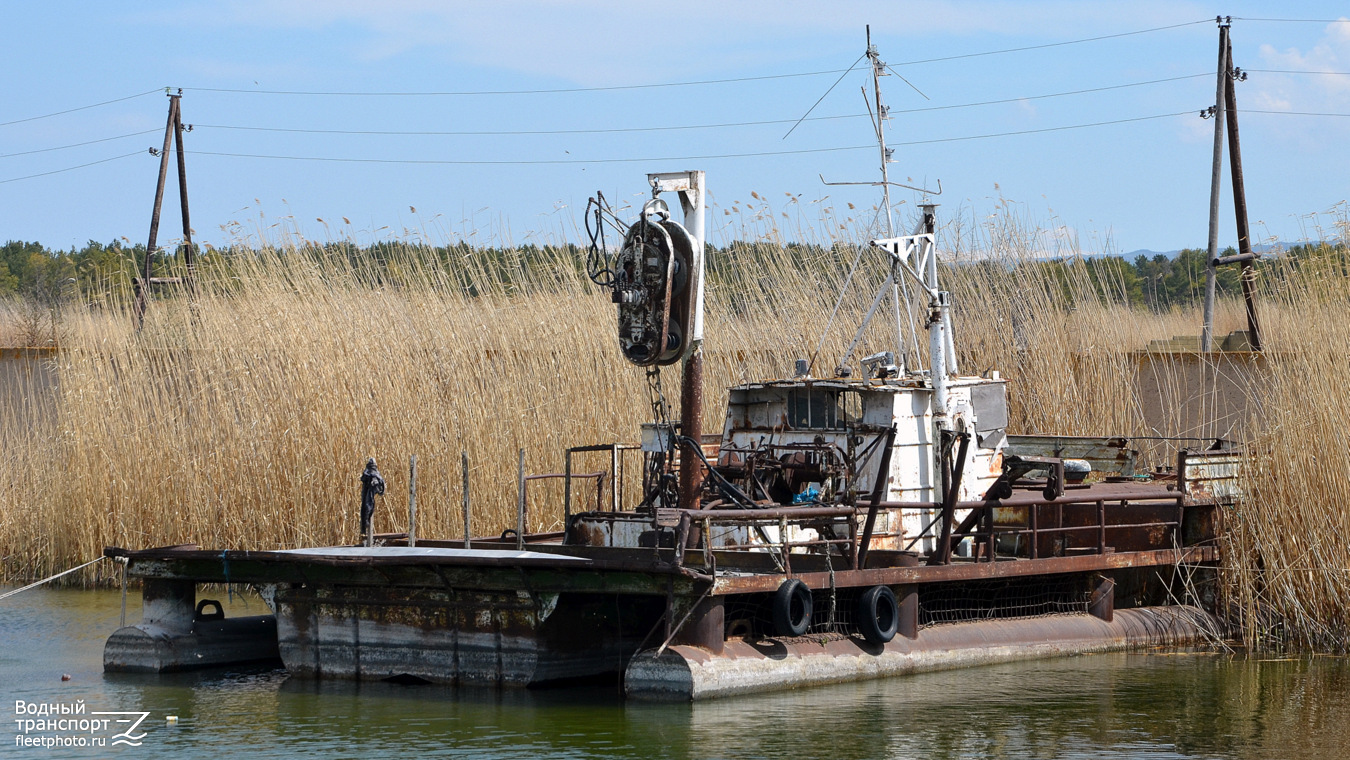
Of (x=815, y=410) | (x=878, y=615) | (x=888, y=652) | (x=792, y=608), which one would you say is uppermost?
(x=815, y=410)

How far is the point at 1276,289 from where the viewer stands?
13.9 m

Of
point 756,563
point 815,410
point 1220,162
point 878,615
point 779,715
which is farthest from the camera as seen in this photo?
point 1220,162

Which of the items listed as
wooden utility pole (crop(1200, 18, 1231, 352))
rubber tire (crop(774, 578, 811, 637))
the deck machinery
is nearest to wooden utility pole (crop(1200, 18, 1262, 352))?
wooden utility pole (crop(1200, 18, 1231, 352))

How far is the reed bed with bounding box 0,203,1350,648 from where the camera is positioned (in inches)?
640

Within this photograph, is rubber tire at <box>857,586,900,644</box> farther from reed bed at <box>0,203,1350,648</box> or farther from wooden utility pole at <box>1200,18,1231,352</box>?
wooden utility pole at <box>1200,18,1231,352</box>

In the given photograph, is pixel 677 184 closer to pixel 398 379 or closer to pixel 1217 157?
pixel 398 379

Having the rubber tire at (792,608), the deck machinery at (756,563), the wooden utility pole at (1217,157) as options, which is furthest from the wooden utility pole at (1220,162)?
the rubber tire at (792,608)

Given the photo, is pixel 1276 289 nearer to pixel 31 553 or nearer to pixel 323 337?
pixel 323 337

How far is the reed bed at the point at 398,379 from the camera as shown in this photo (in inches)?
640

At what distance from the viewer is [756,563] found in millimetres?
12891

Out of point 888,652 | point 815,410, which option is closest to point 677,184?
point 815,410

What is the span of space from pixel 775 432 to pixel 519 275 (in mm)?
5769

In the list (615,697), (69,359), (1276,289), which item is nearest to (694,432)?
(615,697)

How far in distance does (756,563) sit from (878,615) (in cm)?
131
